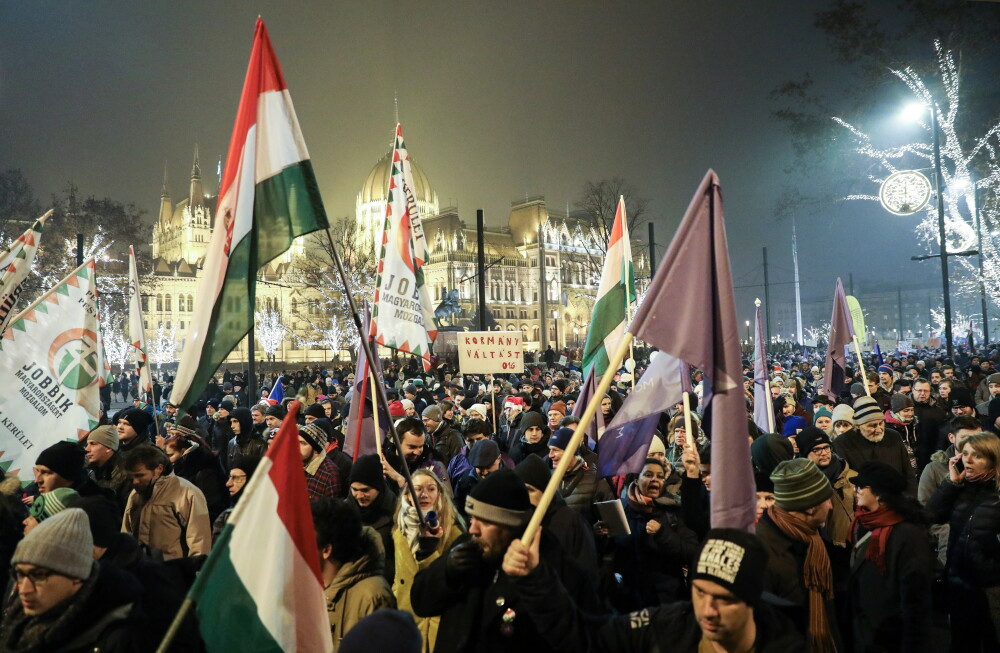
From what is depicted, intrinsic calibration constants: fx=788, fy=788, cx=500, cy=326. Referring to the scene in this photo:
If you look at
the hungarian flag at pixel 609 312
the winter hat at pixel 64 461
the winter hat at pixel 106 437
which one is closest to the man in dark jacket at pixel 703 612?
the winter hat at pixel 64 461

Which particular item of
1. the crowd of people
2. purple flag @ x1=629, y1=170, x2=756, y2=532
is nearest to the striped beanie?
the crowd of people

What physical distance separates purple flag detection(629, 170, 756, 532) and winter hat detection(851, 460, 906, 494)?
36.0 inches

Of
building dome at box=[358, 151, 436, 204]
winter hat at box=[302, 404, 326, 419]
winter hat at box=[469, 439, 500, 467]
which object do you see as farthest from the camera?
building dome at box=[358, 151, 436, 204]

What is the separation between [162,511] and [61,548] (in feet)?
8.38

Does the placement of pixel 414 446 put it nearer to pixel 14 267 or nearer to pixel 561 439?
pixel 561 439

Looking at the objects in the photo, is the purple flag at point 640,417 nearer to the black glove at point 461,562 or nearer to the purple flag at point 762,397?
the black glove at point 461,562

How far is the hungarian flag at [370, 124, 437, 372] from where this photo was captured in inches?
301

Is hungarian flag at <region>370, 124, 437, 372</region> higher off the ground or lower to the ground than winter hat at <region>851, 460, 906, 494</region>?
higher

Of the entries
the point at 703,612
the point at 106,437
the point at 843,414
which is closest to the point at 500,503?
the point at 703,612

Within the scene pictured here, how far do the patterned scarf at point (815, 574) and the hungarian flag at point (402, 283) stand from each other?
4380mm

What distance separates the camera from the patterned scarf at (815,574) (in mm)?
3592

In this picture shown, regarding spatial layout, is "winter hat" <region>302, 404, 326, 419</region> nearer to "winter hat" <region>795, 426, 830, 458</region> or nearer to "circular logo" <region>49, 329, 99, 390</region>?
"circular logo" <region>49, 329, 99, 390</region>

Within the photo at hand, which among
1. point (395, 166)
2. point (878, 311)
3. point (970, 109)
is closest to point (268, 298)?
point (970, 109)

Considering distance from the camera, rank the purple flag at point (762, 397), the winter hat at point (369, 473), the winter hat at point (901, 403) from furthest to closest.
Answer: the winter hat at point (901, 403) → the purple flag at point (762, 397) → the winter hat at point (369, 473)
